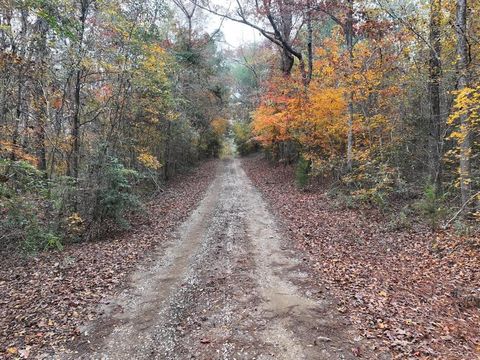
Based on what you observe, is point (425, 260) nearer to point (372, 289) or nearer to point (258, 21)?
point (372, 289)

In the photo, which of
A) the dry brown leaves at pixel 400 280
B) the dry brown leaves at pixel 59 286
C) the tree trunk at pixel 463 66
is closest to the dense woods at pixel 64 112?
the dry brown leaves at pixel 59 286

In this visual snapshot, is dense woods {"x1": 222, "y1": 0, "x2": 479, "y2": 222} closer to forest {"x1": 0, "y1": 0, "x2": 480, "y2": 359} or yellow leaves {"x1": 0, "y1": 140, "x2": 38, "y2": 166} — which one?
forest {"x1": 0, "y1": 0, "x2": 480, "y2": 359}

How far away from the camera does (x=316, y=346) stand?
180 inches

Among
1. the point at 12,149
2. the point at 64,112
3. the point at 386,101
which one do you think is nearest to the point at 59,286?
the point at 12,149

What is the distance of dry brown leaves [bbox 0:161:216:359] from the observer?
4859 mm

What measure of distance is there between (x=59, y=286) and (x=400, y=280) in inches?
284

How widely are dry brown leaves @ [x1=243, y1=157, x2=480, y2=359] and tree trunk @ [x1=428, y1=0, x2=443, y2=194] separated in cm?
271

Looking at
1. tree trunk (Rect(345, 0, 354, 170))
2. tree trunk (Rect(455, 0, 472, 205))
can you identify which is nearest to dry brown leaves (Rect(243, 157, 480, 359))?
tree trunk (Rect(455, 0, 472, 205))

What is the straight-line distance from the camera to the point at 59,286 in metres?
6.47

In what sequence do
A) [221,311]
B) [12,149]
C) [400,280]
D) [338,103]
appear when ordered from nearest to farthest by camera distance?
[221,311]
[400,280]
[12,149]
[338,103]

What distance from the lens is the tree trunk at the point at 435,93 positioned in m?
9.73

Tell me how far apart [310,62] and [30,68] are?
13.0m

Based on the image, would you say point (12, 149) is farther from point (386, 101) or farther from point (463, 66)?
point (386, 101)

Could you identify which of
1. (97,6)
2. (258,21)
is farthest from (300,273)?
(258,21)
